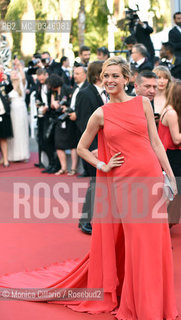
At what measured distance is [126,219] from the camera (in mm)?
3816

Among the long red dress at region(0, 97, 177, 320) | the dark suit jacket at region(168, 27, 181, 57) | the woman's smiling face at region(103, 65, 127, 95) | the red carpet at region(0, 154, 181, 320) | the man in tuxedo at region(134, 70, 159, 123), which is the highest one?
the dark suit jacket at region(168, 27, 181, 57)

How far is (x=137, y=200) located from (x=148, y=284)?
1.94ft

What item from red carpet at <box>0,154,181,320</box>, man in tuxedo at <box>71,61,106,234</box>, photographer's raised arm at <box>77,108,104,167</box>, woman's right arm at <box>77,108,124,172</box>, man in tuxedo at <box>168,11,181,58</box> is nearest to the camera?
woman's right arm at <box>77,108,124,172</box>

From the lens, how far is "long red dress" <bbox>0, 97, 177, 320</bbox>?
3.72m

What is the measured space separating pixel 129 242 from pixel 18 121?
769 centimetres

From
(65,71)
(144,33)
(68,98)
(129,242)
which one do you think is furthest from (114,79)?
(65,71)

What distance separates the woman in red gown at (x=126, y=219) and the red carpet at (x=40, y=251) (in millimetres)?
291

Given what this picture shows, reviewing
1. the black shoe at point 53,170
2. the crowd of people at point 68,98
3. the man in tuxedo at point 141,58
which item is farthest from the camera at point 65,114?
the man in tuxedo at point 141,58

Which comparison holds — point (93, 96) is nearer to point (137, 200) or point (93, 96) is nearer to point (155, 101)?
point (155, 101)

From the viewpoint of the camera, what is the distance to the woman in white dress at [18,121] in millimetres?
10969

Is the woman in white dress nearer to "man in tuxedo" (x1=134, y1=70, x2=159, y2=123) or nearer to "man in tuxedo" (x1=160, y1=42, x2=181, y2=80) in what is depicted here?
"man in tuxedo" (x1=160, y1=42, x2=181, y2=80)

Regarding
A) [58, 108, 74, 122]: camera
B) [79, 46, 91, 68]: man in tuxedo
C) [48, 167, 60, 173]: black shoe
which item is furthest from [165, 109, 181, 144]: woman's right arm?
[79, 46, 91, 68]: man in tuxedo

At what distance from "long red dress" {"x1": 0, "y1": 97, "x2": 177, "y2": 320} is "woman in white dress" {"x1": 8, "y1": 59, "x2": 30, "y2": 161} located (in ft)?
23.7

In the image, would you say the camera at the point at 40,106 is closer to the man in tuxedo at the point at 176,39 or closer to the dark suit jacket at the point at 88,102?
the man in tuxedo at the point at 176,39
